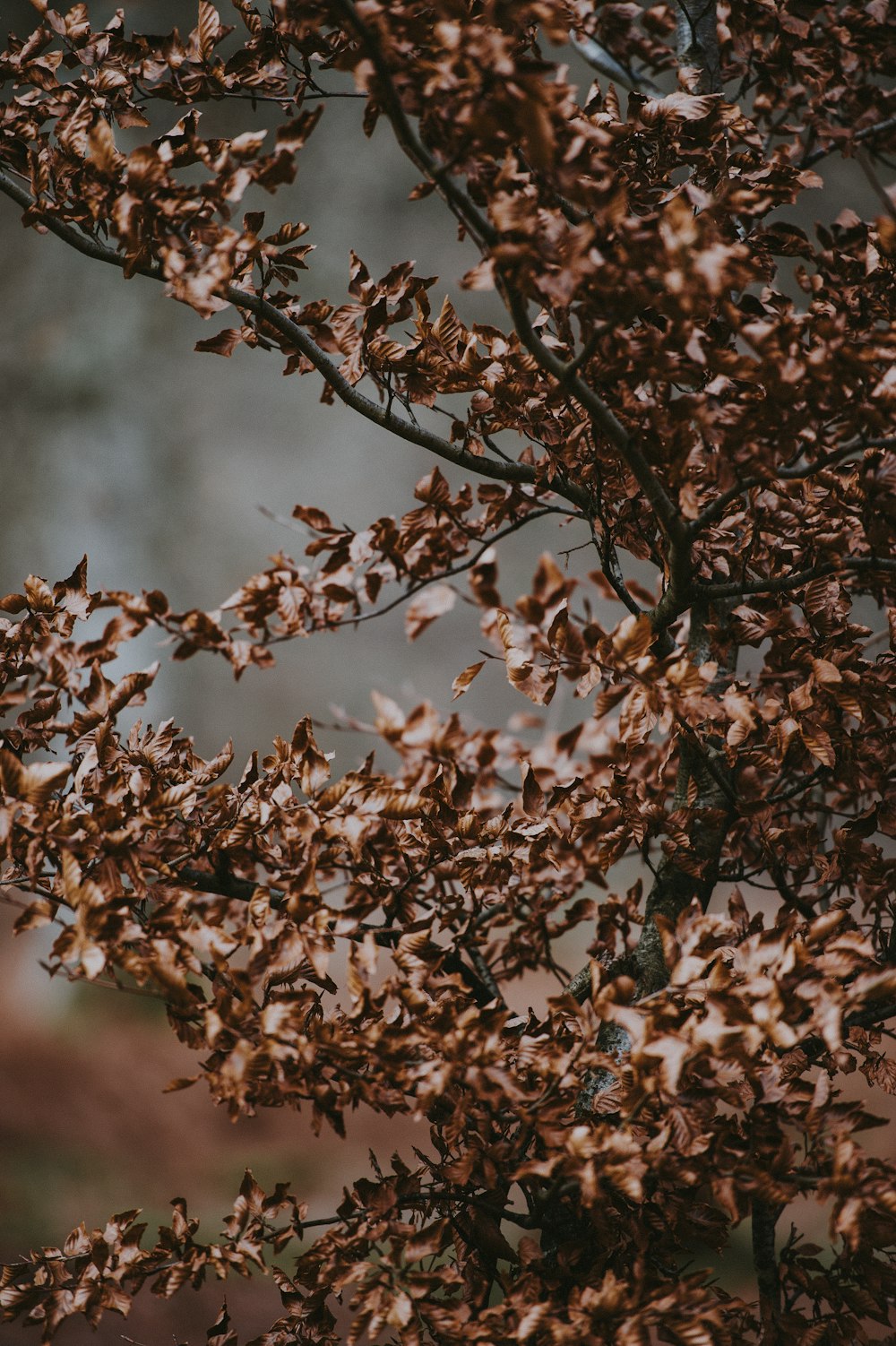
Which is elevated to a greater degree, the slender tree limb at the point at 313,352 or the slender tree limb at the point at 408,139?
the slender tree limb at the point at 313,352

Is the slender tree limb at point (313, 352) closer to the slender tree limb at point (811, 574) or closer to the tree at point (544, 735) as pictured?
the tree at point (544, 735)

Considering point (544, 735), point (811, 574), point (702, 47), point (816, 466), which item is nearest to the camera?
point (544, 735)

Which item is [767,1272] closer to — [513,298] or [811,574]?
[811,574]

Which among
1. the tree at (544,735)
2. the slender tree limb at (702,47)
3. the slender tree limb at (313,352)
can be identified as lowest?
the tree at (544,735)

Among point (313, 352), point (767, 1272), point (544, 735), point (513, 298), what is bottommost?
point (767, 1272)

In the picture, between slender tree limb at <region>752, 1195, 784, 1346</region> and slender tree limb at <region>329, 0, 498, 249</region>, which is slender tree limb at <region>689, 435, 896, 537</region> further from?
slender tree limb at <region>752, 1195, 784, 1346</region>

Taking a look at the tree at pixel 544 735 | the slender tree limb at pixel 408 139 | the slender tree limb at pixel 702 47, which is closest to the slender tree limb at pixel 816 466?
the tree at pixel 544 735

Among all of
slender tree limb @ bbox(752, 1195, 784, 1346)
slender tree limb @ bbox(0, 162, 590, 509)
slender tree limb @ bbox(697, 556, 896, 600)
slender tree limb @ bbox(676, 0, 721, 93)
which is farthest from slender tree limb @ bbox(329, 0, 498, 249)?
slender tree limb @ bbox(752, 1195, 784, 1346)

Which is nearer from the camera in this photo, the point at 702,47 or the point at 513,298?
the point at 513,298

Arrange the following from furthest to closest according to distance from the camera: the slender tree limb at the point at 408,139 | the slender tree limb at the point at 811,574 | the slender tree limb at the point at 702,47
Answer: the slender tree limb at the point at 702,47, the slender tree limb at the point at 811,574, the slender tree limb at the point at 408,139

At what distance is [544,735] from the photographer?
70 centimetres

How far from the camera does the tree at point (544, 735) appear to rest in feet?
2.48

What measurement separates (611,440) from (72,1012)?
2.21 m

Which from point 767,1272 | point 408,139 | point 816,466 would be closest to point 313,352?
point 408,139
